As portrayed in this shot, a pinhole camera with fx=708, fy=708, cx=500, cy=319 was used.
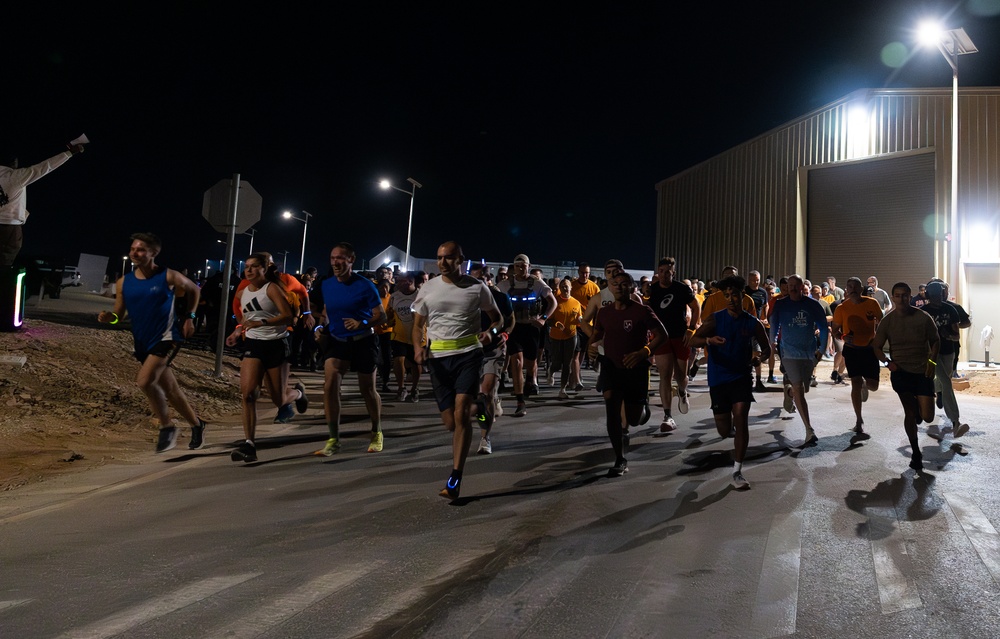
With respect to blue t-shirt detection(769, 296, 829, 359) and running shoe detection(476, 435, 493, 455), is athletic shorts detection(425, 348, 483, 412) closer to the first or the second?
running shoe detection(476, 435, 493, 455)

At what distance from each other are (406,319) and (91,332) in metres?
5.06

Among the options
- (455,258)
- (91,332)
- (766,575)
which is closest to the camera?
(766,575)

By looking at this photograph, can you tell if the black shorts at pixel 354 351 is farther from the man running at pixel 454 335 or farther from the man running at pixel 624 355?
the man running at pixel 624 355

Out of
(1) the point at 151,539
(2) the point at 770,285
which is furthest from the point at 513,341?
(2) the point at 770,285

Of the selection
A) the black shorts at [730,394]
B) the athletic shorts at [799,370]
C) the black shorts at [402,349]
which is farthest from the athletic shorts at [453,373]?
the black shorts at [402,349]

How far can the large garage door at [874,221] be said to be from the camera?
22438mm

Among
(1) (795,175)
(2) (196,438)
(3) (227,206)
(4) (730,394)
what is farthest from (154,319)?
(1) (795,175)

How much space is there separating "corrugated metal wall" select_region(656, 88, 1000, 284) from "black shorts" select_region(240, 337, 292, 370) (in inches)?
631

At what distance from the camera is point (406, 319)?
434 inches

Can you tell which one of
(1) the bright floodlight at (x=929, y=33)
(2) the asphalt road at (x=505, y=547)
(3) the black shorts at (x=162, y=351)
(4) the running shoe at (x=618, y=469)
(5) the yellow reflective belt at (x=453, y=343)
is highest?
(1) the bright floodlight at (x=929, y=33)

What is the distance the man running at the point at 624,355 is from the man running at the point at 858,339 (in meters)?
3.54

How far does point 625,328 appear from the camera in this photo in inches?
259

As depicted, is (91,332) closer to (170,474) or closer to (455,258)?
(170,474)

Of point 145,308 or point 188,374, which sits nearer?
point 145,308
